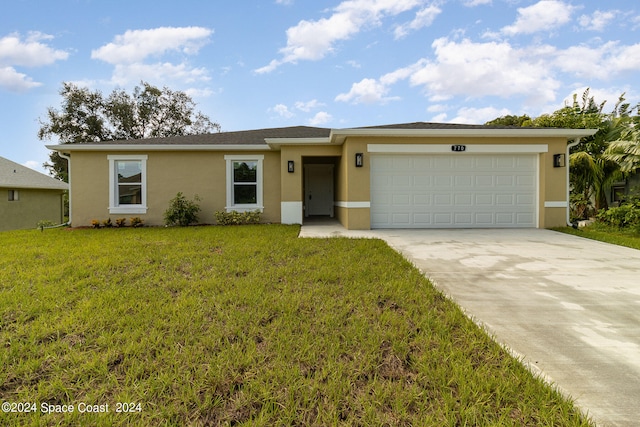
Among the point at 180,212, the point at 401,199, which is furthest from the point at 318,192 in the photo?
the point at 180,212

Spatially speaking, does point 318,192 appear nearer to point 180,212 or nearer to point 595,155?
point 180,212

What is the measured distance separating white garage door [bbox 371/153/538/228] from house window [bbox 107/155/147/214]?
8039 mm

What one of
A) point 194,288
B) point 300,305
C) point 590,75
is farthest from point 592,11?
point 194,288

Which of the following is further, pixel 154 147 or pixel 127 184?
pixel 127 184

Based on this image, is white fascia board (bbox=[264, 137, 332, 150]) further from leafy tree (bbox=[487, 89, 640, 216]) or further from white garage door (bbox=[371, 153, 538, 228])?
leafy tree (bbox=[487, 89, 640, 216])

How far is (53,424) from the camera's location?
61.8 inches

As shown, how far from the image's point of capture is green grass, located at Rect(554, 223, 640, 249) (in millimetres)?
6626

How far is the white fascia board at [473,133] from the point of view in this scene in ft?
27.2

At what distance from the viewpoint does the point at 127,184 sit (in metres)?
10.3


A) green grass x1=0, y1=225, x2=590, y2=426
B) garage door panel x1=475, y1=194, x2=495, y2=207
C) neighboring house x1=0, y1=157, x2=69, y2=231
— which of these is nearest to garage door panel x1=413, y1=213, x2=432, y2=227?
→ garage door panel x1=475, y1=194, x2=495, y2=207

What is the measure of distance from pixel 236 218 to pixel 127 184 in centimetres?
422

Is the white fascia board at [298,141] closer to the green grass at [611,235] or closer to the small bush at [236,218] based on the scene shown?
the small bush at [236,218]

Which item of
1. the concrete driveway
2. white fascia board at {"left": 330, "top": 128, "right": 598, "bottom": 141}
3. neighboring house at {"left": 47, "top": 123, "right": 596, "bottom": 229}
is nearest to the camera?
the concrete driveway

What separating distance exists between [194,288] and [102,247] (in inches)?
147
